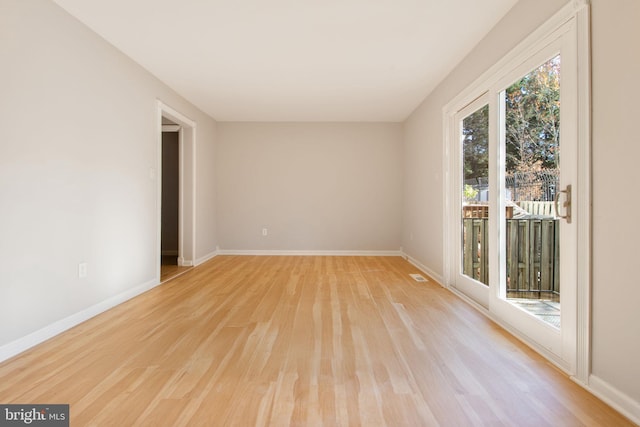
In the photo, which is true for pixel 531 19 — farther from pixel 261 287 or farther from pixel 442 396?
pixel 261 287

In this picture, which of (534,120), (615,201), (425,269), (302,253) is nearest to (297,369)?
(615,201)

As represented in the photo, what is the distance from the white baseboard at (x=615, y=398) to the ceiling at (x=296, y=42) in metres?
2.57

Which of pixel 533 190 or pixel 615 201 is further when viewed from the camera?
pixel 533 190

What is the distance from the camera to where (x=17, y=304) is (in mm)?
2178

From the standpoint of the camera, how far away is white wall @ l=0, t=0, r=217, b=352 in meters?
2.16

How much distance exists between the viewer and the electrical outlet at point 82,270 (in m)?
2.74

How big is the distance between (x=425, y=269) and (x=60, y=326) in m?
4.20

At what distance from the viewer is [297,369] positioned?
194cm

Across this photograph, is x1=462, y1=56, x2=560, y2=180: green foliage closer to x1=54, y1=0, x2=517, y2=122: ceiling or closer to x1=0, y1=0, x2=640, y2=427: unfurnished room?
x1=0, y1=0, x2=640, y2=427: unfurnished room

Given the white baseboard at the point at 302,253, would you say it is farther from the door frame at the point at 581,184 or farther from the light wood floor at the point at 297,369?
the door frame at the point at 581,184

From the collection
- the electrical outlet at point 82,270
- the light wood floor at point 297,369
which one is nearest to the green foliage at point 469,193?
the light wood floor at point 297,369
